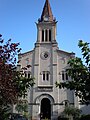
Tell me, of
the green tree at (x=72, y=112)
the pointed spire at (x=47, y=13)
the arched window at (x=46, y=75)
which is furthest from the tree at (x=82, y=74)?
the pointed spire at (x=47, y=13)

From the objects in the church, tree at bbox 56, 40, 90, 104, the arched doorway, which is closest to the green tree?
the church

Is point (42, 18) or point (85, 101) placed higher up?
point (42, 18)

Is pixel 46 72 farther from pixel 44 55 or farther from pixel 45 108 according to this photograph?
pixel 45 108

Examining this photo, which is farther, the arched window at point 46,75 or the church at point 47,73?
the arched window at point 46,75

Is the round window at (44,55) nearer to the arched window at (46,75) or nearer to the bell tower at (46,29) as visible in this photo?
the bell tower at (46,29)

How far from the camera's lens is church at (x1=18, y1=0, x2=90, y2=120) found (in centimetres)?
4631

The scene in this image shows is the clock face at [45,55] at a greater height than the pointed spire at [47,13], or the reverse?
the pointed spire at [47,13]

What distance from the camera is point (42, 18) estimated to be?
54.6 m

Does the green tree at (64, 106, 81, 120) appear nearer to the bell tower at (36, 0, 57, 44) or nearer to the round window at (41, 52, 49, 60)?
the round window at (41, 52, 49, 60)

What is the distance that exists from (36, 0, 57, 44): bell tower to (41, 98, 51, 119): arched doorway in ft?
43.1

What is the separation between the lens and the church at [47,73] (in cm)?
4631

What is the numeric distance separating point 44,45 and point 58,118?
16.3 metres

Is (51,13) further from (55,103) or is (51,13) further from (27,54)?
(55,103)

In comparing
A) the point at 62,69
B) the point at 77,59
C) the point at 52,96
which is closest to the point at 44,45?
the point at 62,69
